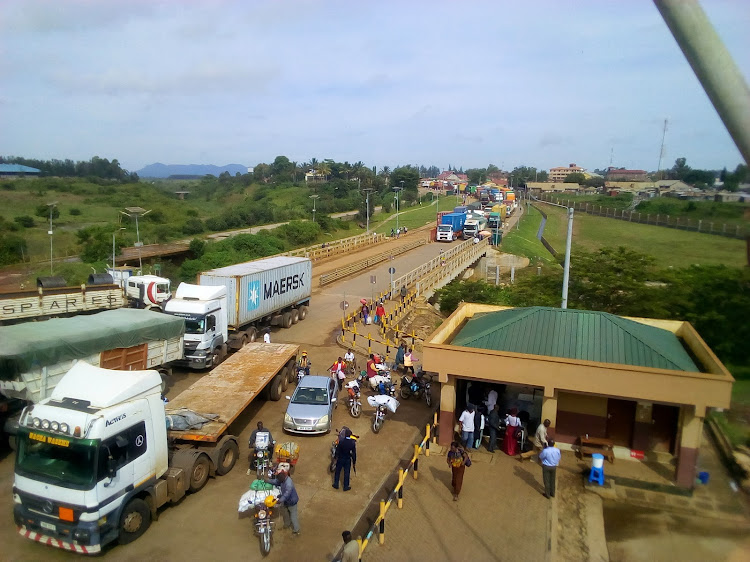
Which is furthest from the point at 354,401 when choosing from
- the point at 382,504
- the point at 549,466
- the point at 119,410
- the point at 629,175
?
the point at 629,175

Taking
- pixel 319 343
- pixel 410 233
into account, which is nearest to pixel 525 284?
pixel 319 343

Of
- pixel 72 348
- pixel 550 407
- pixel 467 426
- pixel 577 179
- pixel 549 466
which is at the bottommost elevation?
pixel 467 426

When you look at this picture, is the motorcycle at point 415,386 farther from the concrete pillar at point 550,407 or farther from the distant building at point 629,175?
the distant building at point 629,175

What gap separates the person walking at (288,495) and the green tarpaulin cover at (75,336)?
21.8 ft

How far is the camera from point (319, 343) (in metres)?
23.5

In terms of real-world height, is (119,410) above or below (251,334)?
above

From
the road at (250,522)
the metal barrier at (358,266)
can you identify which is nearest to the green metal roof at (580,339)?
the road at (250,522)

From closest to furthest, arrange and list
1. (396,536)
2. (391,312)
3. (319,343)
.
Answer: (396,536) → (319,343) → (391,312)

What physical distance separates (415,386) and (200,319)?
7.42m

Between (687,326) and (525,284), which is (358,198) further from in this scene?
(687,326)

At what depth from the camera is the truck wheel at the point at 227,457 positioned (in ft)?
37.8

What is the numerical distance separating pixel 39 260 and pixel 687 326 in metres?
48.7

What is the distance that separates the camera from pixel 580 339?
13.3 metres

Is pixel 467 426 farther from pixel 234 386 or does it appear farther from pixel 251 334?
pixel 251 334
